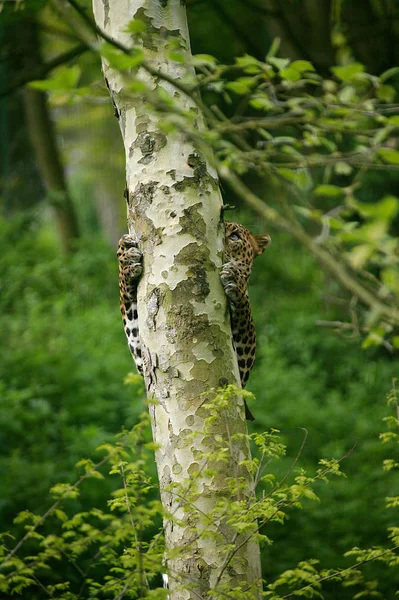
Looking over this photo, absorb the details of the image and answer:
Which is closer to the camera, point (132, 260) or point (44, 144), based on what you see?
point (132, 260)

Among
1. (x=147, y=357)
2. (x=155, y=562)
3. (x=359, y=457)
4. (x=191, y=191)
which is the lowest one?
(x=359, y=457)

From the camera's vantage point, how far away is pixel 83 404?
749 centimetres

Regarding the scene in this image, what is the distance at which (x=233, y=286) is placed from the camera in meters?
3.47

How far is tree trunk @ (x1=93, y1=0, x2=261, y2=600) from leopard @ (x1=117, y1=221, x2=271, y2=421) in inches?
2.6

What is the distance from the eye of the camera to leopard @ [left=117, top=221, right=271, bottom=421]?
351 cm

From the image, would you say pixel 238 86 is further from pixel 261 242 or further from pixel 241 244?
pixel 261 242

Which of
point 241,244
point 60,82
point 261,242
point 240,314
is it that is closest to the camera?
point 60,82

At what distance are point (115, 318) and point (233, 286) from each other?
22.5 feet

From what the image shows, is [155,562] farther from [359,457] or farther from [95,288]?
[95,288]

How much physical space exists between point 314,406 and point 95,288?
4279 mm

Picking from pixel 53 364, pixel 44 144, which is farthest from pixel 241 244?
pixel 44 144

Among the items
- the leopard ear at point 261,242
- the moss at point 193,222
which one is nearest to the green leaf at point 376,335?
the moss at point 193,222

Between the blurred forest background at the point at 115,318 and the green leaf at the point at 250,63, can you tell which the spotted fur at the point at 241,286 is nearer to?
the blurred forest background at the point at 115,318

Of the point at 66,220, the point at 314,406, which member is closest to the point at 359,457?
the point at 314,406
